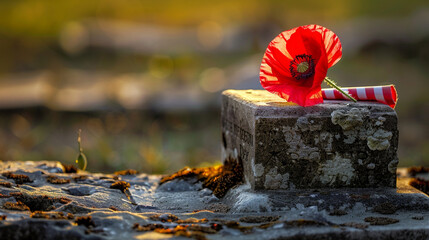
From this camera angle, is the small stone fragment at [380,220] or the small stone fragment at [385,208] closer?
the small stone fragment at [380,220]

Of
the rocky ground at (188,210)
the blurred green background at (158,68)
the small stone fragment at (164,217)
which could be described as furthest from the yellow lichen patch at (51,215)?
the blurred green background at (158,68)

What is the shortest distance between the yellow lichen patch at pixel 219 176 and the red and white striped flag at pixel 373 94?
2.84 ft

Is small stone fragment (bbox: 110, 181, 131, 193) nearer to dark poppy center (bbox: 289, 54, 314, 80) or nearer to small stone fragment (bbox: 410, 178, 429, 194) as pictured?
dark poppy center (bbox: 289, 54, 314, 80)

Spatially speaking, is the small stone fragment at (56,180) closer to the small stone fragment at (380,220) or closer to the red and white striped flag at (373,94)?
the red and white striped flag at (373,94)

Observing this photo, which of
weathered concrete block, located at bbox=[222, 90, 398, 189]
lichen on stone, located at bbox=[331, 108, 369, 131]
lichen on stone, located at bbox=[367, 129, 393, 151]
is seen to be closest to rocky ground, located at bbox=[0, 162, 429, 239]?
weathered concrete block, located at bbox=[222, 90, 398, 189]

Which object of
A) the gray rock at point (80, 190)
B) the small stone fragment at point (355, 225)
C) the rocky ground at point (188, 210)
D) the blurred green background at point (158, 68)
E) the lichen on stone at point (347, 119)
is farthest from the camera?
the blurred green background at point (158, 68)

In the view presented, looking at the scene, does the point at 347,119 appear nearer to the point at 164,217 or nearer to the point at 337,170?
the point at 337,170

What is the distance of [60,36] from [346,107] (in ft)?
49.5

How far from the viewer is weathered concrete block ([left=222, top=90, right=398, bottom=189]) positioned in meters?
3.91

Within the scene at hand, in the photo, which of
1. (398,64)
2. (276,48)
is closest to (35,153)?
(276,48)

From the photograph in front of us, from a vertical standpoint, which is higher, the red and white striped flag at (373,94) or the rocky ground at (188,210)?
the red and white striped flag at (373,94)

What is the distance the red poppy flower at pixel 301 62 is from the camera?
3926mm

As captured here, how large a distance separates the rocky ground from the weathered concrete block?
102mm

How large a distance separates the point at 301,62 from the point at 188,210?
50.2 inches
